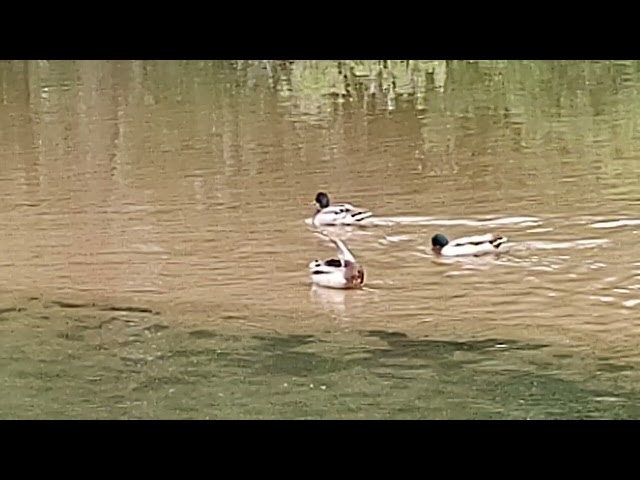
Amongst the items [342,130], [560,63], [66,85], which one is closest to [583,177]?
[342,130]

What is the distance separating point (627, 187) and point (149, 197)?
1.95 metres

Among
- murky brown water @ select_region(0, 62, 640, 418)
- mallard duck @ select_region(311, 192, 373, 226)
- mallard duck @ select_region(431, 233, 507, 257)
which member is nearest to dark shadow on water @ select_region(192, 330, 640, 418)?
murky brown water @ select_region(0, 62, 640, 418)

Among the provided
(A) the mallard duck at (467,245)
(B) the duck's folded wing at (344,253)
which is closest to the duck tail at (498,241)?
(A) the mallard duck at (467,245)

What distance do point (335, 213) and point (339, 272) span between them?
65 cm

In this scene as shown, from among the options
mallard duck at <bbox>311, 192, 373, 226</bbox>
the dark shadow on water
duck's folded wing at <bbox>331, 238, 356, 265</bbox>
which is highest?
mallard duck at <bbox>311, 192, 373, 226</bbox>

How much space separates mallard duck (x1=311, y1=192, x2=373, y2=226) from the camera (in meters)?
4.41

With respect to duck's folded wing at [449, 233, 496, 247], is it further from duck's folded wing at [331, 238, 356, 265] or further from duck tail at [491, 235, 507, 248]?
duck's folded wing at [331, 238, 356, 265]

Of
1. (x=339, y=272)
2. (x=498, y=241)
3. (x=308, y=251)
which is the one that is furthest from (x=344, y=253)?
(x=498, y=241)

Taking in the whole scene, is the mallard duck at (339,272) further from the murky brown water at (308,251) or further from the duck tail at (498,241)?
the duck tail at (498,241)

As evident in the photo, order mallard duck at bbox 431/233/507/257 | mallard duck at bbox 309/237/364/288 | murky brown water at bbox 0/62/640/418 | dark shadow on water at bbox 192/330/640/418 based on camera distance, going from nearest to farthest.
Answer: dark shadow on water at bbox 192/330/640/418 → murky brown water at bbox 0/62/640/418 → mallard duck at bbox 309/237/364/288 → mallard duck at bbox 431/233/507/257

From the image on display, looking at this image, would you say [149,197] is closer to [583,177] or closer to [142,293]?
[142,293]

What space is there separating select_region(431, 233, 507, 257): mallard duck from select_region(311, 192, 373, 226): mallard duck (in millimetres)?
392

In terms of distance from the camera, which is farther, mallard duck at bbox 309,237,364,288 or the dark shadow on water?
mallard duck at bbox 309,237,364,288

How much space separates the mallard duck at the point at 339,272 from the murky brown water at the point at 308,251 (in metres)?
0.05
